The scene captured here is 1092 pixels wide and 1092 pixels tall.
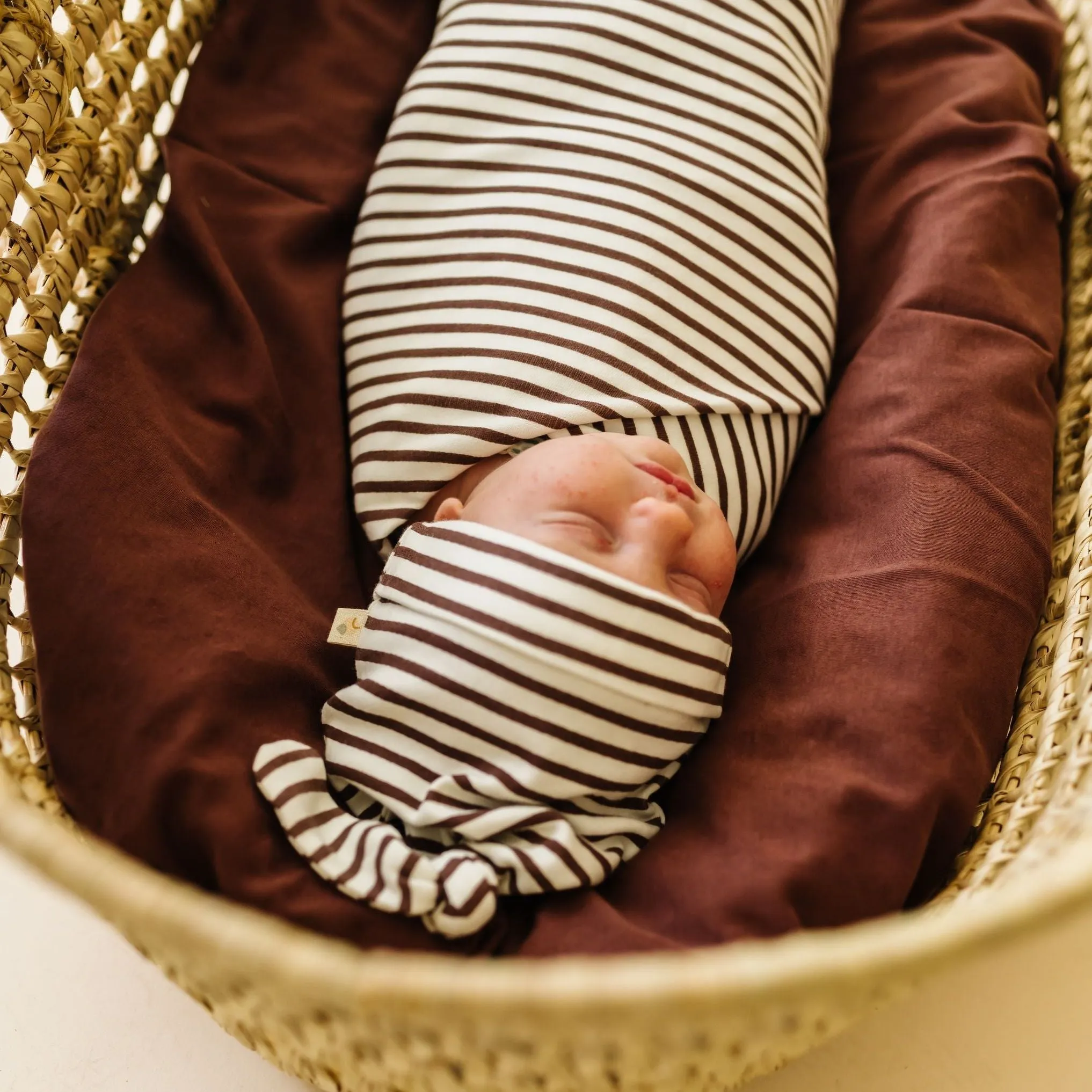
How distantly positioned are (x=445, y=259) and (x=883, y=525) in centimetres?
40

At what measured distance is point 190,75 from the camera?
35.7 inches

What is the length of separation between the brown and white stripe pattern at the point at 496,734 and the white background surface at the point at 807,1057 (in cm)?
22

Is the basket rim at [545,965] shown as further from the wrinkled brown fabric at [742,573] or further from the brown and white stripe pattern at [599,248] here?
the brown and white stripe pattern at [599,248]

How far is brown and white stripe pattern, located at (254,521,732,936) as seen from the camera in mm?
589

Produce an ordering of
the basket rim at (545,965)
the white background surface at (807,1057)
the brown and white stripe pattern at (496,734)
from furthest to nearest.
A: the white background surface at (807,1057) < the brown and white stripe pattern at (496,734) < the basket rim at (545,965)

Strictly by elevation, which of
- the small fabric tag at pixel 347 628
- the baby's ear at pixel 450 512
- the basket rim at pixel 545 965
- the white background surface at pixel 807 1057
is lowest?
the white background surface at pixel 807 1057

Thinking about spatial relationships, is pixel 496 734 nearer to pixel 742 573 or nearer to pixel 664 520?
pixel 664 520

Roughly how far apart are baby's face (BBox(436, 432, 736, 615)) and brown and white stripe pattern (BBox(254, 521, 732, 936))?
3 centimetres

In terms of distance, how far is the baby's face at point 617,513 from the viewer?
0.64 meters

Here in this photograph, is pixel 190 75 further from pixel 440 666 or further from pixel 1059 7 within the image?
pixel 1059 7

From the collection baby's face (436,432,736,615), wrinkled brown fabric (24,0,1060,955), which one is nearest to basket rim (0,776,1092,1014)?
wrinkled brown fabric (24,0,1060,955)

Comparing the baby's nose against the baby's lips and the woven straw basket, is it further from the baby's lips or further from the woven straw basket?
the woven straw basket

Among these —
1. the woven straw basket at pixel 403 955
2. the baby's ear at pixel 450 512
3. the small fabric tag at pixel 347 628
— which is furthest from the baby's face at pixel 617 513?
the woven straw basket at pixel 403 955

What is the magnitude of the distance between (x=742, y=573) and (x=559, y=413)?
218 millimetres
